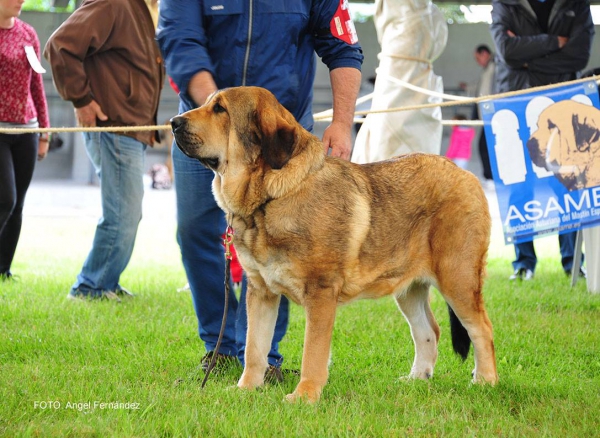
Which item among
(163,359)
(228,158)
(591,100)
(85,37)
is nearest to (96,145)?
(85,37)

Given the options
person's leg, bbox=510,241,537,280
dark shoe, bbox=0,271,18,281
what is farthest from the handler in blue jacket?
person's leg, bbox=510,241,537,280

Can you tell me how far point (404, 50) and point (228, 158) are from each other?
4039 millimetres

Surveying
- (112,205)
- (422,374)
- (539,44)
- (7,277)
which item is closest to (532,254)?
(539,44)

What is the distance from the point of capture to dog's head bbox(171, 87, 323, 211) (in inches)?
145

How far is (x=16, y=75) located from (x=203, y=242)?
12.2 feet

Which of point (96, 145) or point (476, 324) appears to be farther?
point (96, 145)

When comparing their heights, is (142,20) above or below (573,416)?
above

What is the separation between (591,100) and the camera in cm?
669

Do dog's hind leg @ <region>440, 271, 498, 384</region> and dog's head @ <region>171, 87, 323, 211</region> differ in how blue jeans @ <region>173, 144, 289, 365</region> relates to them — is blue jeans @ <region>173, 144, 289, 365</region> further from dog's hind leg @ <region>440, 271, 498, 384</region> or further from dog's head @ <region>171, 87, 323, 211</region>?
dog's hind leg @ <region>440, 271, 498, 384</region>

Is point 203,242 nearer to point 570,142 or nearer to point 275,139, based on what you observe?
point 275,139

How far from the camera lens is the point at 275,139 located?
12.0 ft

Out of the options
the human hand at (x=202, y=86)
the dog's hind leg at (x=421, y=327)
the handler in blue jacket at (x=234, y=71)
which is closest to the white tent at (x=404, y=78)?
the handler in blue jacket at (x=234, y=71)

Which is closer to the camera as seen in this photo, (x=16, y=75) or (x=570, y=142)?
(x=570, y=142)

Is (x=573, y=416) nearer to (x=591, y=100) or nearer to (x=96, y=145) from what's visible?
(x=591, y=100)
